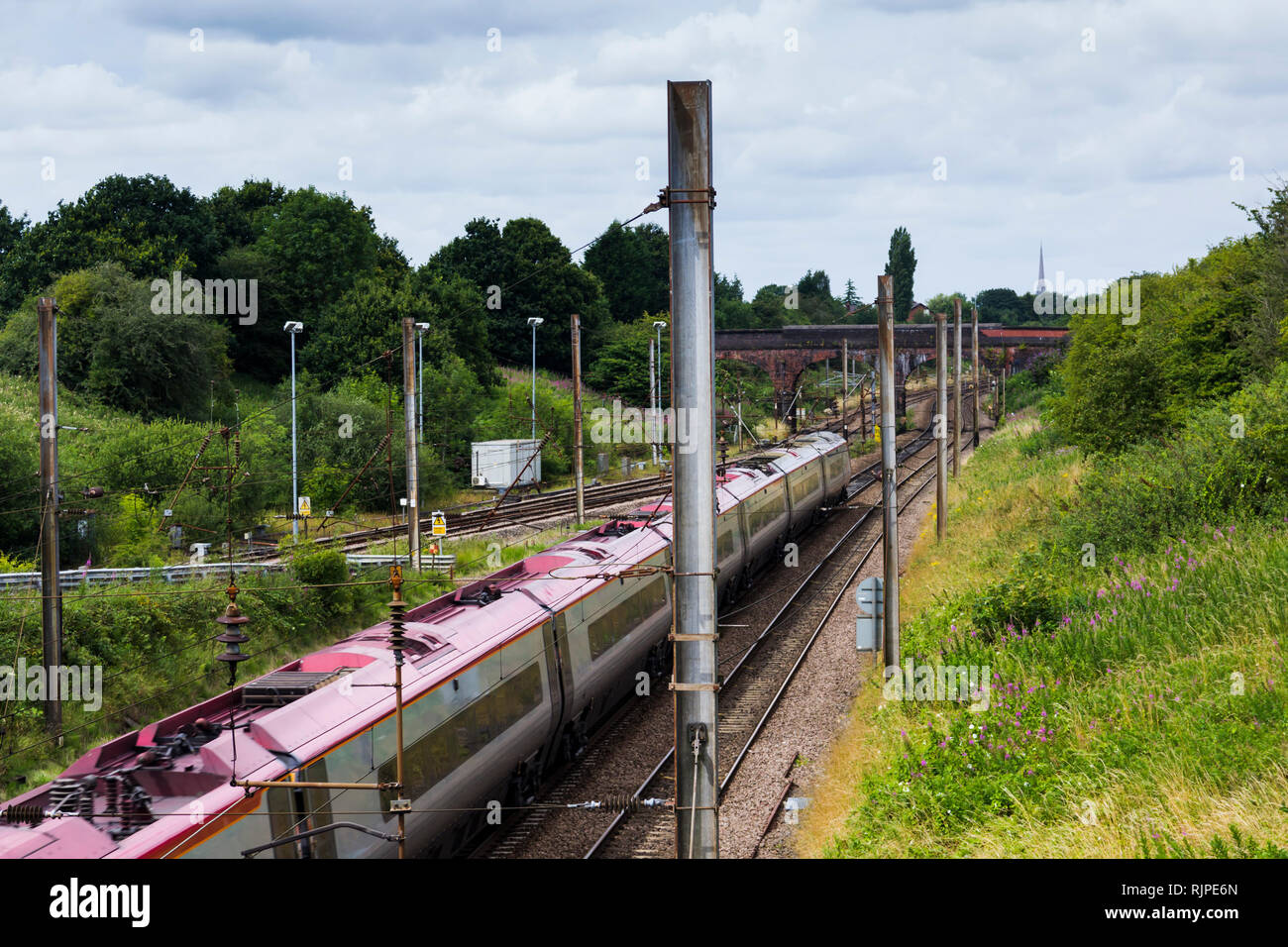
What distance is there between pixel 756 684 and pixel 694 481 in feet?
44.2

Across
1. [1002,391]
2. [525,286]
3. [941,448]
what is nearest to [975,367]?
[941,448]

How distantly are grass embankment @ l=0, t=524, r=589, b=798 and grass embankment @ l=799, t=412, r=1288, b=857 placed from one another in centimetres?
817

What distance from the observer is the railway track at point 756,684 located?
14602 mm

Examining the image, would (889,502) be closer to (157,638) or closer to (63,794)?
(63,794)

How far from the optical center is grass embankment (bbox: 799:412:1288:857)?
943 cm

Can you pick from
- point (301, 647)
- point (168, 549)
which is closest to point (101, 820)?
point (301, 647)

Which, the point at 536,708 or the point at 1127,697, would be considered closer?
the point at 1127,697

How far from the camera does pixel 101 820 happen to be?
8.77 m

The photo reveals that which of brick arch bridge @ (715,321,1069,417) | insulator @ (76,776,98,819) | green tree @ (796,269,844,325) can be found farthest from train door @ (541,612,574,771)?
green tree @ (796,269,844,325)
